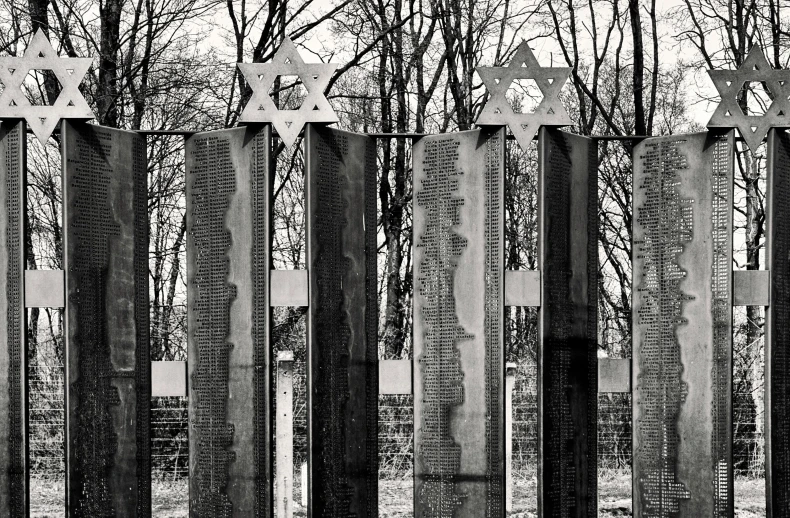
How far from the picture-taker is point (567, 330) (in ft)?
20.7

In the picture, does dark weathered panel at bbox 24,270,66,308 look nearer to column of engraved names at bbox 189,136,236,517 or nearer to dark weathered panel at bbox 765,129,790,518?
column of engraved names at bbox 189,136,236,517

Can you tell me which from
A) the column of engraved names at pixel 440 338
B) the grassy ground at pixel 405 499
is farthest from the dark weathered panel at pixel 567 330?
the grassy ground at pixel 405 499

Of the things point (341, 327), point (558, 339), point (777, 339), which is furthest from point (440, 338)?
point (777, 339)

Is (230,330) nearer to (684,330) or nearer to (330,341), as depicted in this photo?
(330,341)

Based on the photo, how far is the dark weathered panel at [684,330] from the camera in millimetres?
6293

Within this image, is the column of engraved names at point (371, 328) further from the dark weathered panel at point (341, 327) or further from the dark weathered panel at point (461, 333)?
the dark weathered panel at point (461, 333)

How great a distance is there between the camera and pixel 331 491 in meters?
6.17

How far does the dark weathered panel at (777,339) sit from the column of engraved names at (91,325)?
4.42 meters

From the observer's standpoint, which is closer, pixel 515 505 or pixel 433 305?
pixel 433 305

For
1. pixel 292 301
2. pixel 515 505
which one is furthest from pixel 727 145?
pixel 515 505

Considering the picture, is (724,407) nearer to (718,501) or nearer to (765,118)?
(718,501)

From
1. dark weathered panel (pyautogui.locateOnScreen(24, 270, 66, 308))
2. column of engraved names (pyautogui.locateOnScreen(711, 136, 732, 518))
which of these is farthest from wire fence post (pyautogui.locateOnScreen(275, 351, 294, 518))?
column of engraved names (pyautogui.locateOnScreen(711, 136, 732, 518))

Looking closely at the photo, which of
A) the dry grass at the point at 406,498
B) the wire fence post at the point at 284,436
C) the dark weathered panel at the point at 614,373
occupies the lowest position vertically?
the dry grass at the point at 406,498

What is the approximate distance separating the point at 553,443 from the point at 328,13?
33.6 feet
